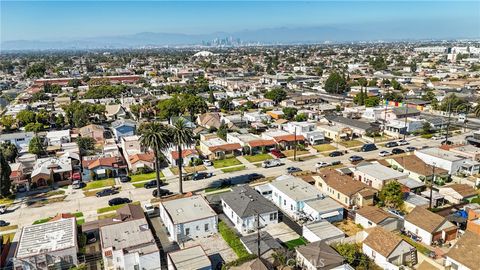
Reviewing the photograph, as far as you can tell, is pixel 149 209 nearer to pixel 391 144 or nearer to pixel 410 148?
pixel 391 144

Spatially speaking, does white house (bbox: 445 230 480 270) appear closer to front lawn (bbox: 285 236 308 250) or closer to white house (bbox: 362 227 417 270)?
white house (bbox: 362 227 417 270)

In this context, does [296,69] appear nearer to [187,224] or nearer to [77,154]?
[77,154]

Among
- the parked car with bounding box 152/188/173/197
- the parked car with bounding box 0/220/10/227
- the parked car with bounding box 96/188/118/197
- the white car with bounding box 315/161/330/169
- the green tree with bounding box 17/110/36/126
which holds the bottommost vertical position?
the parked car with bounding box 0/220/10/227

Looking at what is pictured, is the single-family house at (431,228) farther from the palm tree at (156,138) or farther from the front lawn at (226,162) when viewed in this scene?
the front lawn at (226,162)

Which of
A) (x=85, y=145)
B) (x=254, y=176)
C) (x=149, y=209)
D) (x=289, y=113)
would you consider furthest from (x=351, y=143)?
(x=85, y=145)

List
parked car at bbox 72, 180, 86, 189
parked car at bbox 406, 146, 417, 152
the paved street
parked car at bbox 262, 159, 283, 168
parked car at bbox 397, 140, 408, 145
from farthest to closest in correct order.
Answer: parked car at bbox 397, 140, 408, 145
parked car at bbox 406, 146, 417, 152
parked car at bbox 262, 159, 283, 168
parked car at bbox 72, 180, 86, 189
the paved street

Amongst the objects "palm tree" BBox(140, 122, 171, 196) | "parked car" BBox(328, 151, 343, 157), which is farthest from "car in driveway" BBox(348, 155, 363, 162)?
"palm tree" BBox(140, 122, 171, 196)

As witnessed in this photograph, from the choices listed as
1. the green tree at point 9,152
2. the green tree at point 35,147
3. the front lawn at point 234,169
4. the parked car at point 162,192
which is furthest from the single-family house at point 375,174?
the green tree at point 9,152

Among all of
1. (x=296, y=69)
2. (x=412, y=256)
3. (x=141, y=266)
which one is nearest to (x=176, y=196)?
(x=141, y=266)

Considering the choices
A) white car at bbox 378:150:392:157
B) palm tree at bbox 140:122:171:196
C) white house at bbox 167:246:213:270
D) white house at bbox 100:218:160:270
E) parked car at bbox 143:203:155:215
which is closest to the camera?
white house at bbox 167:246:213:270

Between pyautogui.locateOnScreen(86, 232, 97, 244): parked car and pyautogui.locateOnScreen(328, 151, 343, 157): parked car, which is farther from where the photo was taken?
pyautogui.locateOnScreen(328, 151, 343, 157): parked car
